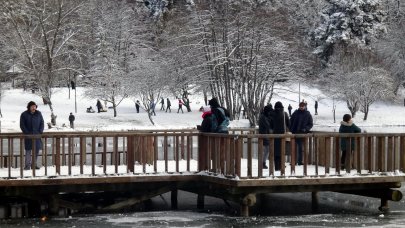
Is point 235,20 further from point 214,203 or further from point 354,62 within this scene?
point 214,203

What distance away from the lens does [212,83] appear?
211 feet

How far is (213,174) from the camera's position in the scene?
60.3 ft

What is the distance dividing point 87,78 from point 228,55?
68.8ft

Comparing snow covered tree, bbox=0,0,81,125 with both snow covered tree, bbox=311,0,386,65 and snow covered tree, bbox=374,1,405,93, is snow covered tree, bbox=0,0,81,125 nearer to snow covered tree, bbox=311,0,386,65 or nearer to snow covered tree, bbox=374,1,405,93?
snow covered tree, bbox=311,0,386,65

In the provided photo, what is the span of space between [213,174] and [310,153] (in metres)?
2.62

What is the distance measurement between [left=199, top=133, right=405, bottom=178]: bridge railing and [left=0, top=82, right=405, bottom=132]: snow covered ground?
130 feet

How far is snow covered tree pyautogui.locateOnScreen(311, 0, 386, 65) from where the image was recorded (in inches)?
3337

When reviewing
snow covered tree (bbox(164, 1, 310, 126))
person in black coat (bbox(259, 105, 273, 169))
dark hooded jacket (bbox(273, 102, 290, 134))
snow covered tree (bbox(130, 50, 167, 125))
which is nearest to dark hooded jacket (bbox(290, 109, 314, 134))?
person in black coat (bbox(259, 105, 273, 169))

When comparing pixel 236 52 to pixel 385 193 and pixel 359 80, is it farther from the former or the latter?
pixel 385 193

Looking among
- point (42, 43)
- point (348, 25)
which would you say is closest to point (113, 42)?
point (42, 43)

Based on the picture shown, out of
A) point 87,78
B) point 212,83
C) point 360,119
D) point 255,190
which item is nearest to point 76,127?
point 212,83

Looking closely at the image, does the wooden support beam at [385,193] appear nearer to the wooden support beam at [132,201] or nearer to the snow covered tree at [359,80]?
the wooden support beam at [132,201]

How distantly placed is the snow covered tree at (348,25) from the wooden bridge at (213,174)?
6605 cm

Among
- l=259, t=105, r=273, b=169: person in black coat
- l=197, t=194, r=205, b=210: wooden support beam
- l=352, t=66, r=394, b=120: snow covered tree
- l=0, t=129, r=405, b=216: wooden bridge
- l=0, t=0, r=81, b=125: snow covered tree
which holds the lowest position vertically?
l=197, t=194, r=205, b=210: wooden support beam
